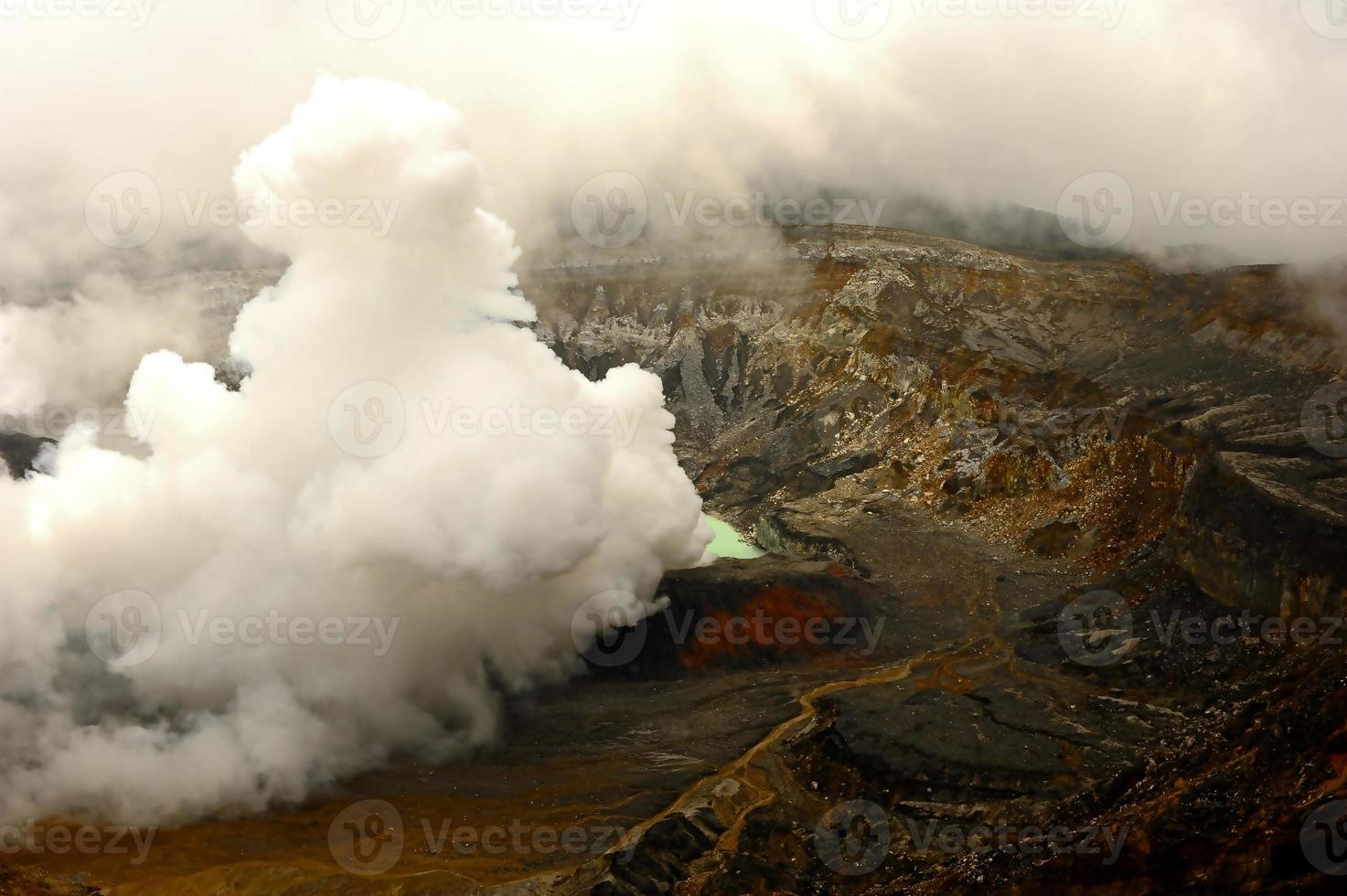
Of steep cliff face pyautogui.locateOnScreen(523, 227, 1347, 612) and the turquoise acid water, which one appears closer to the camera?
steep cliff face pyautogui.locateOnScreen(523, 227, 1347, 612)

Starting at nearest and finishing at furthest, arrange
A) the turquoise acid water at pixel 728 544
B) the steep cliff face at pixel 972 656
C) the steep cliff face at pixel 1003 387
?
the steep cliff face at pixel 972 656 < the steep cliff face at pixel 1003 387 < the turquoise acid water at pixel 728 544

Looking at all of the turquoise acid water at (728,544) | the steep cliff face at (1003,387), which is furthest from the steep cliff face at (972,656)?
the turquoise acid water at (728,544)

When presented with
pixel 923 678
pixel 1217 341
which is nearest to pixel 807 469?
pixel 1217 341

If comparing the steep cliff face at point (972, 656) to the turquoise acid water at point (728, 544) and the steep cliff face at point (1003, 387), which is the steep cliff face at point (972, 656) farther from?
the turquoise acid water at point (728, 544)

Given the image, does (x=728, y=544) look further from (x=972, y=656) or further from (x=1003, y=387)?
(x=972, y=656)

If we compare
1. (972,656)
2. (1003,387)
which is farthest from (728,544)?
(972,656)

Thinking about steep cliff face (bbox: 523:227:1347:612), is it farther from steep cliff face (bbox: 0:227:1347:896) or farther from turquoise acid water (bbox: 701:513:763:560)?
turquoise acid water (bbox: 701:513:763:560)

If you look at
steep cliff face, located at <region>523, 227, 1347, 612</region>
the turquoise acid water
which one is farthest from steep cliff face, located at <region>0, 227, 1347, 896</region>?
the turquoise acid water
